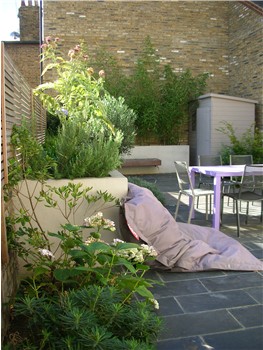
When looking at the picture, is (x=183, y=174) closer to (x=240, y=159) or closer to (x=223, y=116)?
(x=240, y=159)

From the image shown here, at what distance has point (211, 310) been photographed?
248 cm

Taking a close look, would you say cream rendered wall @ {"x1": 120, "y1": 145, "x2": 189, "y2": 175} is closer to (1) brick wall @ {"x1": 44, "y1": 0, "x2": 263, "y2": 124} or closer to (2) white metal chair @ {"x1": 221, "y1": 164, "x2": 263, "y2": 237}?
(1) brick wall @ {"x1": 44, "y1": 0, "x2": 263, "y2": 124}

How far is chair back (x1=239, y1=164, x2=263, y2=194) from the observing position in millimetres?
4516

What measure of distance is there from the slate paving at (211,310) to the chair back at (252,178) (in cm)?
108

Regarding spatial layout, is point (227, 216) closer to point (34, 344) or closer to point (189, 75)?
point (34, 344)

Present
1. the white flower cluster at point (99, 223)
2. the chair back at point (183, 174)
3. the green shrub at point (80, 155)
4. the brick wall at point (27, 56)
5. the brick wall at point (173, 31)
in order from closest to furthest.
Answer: the white flower cluster at point (99, 223) < the green shrub at point (80, 155) < the chair back at point (183, 174) < the brick wall at point (173, 31) < the brick wall at point (27, 56)

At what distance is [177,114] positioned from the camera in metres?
12.5

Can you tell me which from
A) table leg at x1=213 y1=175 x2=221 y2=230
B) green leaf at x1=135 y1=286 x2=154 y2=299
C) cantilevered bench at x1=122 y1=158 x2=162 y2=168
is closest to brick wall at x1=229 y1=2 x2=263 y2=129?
cantilevered bench at x1=122 y1=158 x2=162 y2=168

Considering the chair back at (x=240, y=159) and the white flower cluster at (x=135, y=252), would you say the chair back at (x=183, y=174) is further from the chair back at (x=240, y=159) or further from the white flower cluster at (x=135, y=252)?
A: the white flower cluster at (x=135, y=252)

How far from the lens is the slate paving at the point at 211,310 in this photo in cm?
208

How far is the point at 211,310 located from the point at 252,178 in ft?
8.28

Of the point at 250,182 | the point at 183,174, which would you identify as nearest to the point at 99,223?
the point at 183,174

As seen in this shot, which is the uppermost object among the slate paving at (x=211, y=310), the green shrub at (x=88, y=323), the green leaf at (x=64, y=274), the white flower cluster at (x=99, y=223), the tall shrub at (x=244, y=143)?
the tall shrub at (x=244, y=143)

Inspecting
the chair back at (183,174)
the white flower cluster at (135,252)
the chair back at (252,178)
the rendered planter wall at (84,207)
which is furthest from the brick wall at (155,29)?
the white flower cluster at (135,252)
